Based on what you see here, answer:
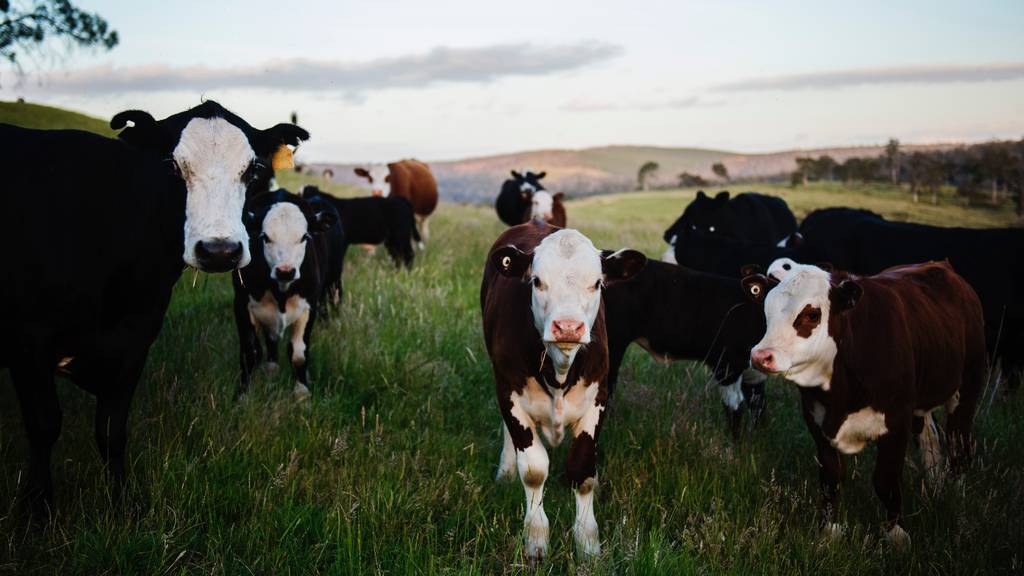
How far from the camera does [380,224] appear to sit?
12711 millimetres

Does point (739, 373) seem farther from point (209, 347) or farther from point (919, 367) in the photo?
point (209, 347)

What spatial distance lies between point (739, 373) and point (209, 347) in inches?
181

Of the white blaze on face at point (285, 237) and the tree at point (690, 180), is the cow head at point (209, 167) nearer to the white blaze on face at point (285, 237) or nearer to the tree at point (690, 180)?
the white blaze on face at point (285, 237)

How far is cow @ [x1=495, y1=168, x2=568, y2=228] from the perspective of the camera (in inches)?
547

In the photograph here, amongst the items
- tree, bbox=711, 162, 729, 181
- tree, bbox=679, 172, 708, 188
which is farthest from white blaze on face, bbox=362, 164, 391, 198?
tree, bbox=711, 162, 729, 181

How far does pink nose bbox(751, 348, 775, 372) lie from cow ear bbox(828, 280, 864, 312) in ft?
1.73

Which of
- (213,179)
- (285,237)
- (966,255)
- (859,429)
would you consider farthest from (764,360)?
(966,255)

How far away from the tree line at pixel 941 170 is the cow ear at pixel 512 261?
20.6 m

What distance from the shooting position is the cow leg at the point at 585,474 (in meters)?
4.09

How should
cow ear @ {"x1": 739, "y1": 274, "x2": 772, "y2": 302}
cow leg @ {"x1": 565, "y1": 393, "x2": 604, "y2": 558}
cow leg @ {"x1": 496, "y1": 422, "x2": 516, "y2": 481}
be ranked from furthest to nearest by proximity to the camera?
cow leg @ {"x1": 496, "y1": 422, "x2": 516, "y2": 481}
cow ear @ {"x1": 739, "y1": 274, "x2": 772, "y2": 302}
cow leg @ {"x1": 565, "y1": 393, "x2": 604, "y2": 558}

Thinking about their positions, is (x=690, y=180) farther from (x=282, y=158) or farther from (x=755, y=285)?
(x=282, y=158)

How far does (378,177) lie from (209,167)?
637 inches

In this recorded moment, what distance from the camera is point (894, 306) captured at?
452cm

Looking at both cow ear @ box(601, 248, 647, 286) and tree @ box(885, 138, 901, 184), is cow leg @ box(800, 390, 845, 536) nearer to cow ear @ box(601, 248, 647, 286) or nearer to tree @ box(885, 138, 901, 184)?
cow ear @ box(601, 248, 647, 286)
